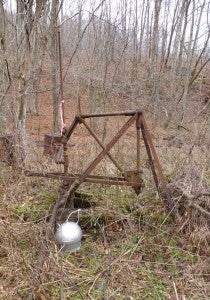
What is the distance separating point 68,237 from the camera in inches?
142

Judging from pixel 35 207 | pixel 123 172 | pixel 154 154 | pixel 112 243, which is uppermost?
Answer: pixel 154 154

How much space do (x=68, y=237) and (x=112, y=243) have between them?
0.63m

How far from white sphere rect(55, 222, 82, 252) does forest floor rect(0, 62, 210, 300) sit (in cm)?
9

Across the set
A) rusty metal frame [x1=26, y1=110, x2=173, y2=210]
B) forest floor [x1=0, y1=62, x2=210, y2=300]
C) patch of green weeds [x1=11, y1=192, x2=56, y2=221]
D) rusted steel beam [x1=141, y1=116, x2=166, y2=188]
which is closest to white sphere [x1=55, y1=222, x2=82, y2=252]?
forest floor [x1=0, y1=62, x2=210, y2=300]

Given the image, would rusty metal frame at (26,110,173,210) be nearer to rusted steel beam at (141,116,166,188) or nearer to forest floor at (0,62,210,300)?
rusted steel beam at (141,116,166,188)

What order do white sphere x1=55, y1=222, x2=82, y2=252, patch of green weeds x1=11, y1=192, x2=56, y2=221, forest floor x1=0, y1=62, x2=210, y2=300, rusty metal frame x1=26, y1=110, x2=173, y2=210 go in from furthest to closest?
patch of green weeds x1=11, y1=192, x2=56, y2=221 < rusty metal frame x1=26, y1=110, x2=173, y2=210 < white sphere x1=55, y1=222, x2=82, y2=252 < forest floor x1=0, y1=62, x2=210, y2=300

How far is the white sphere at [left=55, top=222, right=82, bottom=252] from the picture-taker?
3.61 meters

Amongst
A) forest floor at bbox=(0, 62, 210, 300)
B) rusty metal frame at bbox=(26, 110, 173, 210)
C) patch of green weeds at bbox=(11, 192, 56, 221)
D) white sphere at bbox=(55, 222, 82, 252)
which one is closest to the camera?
forest floor at bbox=(0, 62, 210, 300)

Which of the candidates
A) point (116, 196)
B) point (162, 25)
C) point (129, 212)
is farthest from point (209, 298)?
point (162, 25)

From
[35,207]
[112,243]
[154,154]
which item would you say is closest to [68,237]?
[112,243]

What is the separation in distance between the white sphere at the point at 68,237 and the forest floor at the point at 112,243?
0.28ft

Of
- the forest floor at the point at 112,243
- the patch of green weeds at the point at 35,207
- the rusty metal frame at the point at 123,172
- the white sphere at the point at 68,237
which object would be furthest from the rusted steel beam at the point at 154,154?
the patch of green weeds at the point at 35,207

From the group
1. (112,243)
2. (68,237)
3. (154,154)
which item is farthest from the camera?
(154,154)

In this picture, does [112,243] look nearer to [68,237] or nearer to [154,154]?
[68,237]
